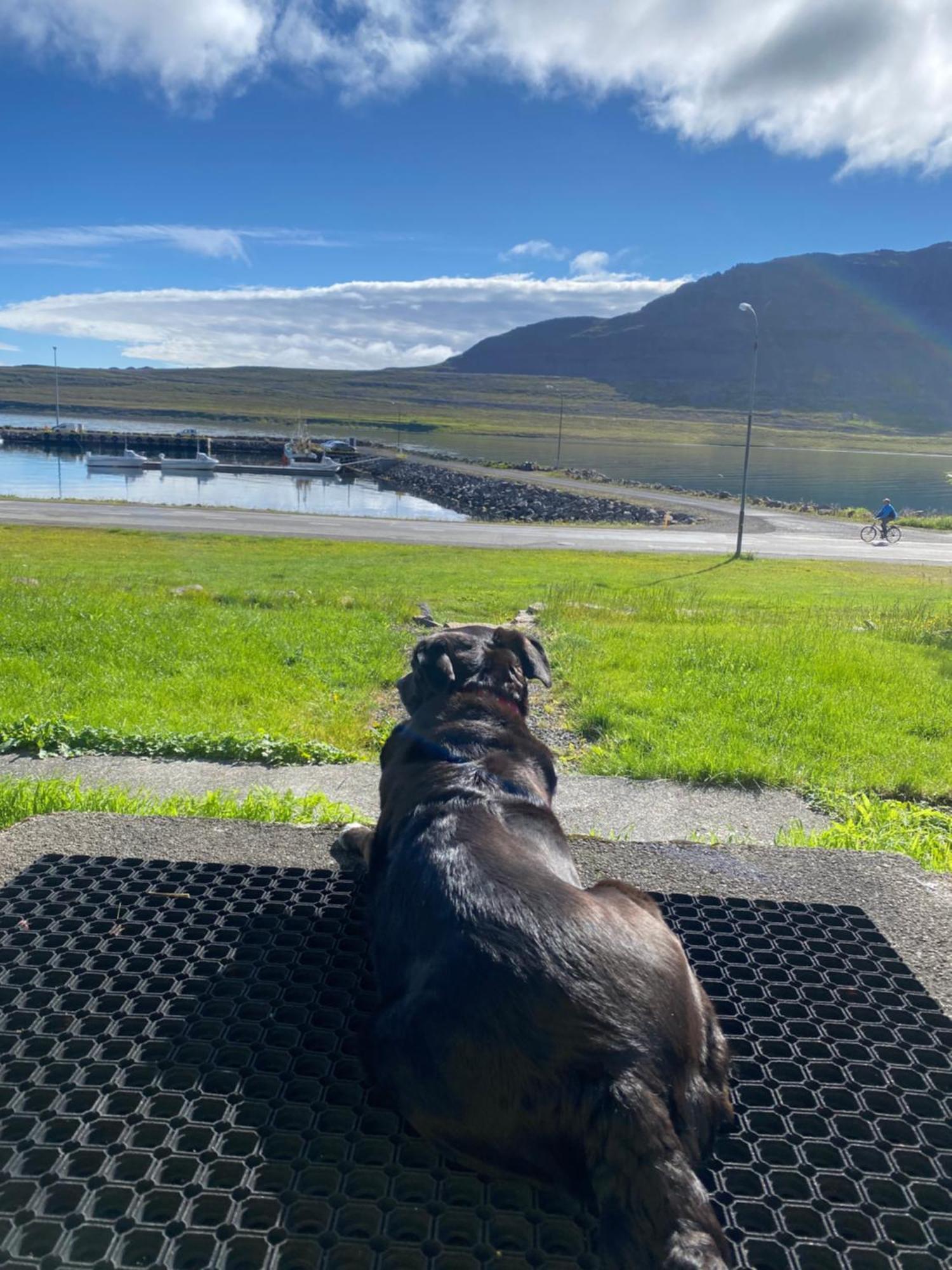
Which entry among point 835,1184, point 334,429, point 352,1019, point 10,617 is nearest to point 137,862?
point 352,1019

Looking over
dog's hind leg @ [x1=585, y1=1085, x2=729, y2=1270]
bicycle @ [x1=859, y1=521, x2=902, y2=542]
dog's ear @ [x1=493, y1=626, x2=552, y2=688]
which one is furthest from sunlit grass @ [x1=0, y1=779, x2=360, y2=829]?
bicycle @ [x1=859, y1=521, x2=902, y2=542]

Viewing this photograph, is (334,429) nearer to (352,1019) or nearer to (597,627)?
(597,627)

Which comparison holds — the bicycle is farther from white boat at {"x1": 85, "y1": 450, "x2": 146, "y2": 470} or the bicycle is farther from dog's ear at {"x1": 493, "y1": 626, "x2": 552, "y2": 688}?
white boat at {"x1": 85, "y1": 450, "x2": 146, "y2": 470}

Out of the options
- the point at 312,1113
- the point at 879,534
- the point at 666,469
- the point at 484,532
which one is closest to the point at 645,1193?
the point at 312,1113

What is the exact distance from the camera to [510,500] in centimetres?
6081

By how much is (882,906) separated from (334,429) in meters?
165

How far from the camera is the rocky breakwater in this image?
51.4 meters

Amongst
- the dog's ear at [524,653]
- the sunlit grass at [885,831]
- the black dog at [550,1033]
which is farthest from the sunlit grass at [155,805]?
the sunlit grass at [885,831]

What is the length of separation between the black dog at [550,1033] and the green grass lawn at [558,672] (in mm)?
4115

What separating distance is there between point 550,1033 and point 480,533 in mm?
36628

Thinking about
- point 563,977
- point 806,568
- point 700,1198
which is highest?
point 563,977

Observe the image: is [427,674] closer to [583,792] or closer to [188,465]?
[583,792]

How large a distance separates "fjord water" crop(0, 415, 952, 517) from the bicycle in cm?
305

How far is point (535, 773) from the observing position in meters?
3.74
